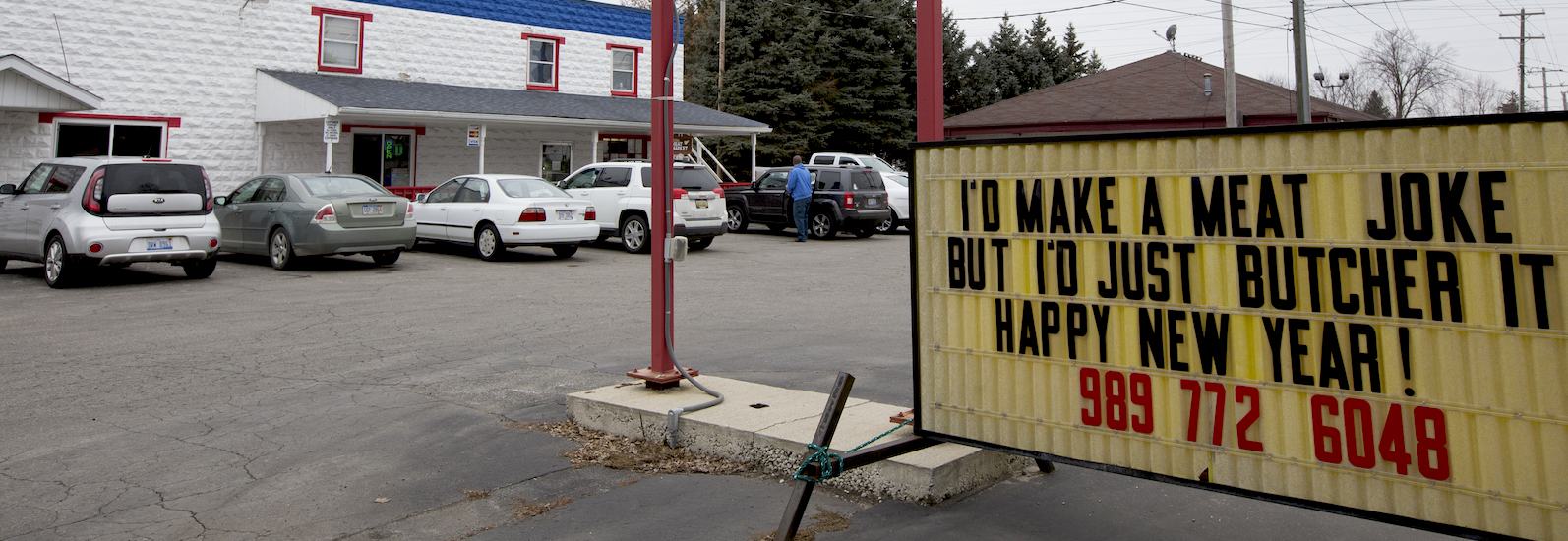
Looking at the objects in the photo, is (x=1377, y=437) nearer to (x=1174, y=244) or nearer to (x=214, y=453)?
(x=1174, y=244)

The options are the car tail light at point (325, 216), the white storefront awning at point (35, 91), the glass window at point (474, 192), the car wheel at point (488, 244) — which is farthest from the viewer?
the white storefront awning at point (35, 91)

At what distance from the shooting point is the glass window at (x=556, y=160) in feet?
91.8

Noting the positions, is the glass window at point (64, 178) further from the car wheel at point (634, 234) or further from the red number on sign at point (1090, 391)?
the red number on sign at point (1090, 391)

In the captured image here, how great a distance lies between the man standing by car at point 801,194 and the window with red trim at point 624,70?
8.94m

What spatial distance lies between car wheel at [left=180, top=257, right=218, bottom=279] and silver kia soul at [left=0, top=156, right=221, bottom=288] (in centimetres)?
22

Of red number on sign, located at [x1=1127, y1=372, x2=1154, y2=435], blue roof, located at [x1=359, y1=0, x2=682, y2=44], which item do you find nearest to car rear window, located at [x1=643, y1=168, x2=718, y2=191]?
blue roof, located at [x1=359, y1=0, x2=682, y2=44]

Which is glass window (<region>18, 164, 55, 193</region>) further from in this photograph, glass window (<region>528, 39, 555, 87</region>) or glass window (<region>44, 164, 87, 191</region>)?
glass window (<region>528, 39, 555, 87</region>)

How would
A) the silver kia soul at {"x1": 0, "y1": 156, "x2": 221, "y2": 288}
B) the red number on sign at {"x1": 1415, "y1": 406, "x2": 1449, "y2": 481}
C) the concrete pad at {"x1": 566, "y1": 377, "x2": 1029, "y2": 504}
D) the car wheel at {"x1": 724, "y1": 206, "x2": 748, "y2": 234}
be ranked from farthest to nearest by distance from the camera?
1. the car wheel at {"x1": 724, "y1": 206, "x2": 748, "y2": 234}
2. the silver kia soul at {"x1": 0, "y1": 156, "x2": 221, "y2": 288}
3. the concrete pad at {"x1": 566, "y1": 377, "x2": 1029, "y2": 504}
4. the red number on sign at {"x1": 1415, "y1": 406, "x2": 1449, "y2": 481}

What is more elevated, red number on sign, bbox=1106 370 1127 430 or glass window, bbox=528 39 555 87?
glass window, bbox=528 39 555 87

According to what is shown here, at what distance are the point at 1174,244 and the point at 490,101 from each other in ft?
73.7

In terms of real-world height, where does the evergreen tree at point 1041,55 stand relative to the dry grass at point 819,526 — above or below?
above

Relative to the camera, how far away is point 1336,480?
351 cm

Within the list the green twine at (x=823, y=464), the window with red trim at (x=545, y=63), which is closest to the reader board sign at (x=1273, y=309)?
the green twine at (x=823, y=464)

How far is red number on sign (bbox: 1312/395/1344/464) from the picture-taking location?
3506 mm
